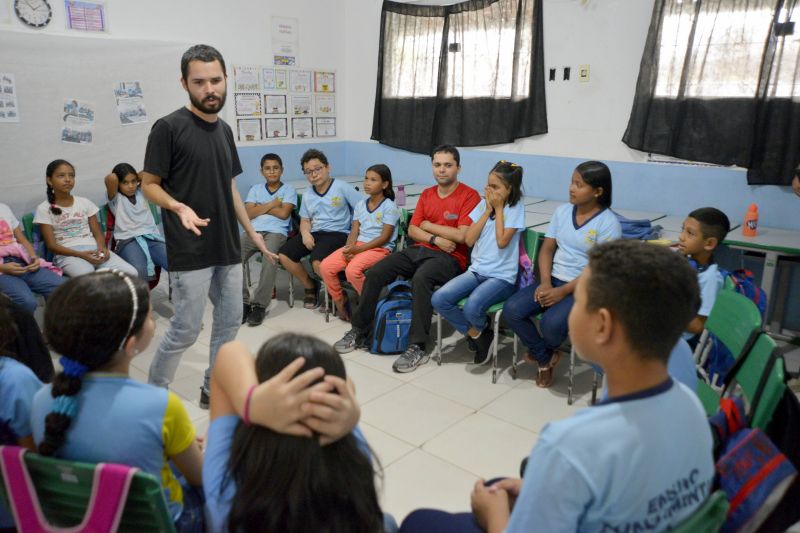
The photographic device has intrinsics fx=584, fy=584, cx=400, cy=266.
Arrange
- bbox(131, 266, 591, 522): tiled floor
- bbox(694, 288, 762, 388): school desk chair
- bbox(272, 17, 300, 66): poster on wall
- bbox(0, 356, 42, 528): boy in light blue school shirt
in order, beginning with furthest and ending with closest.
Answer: bbox(272, 17, 300, 66): poster on wall → bbox(131, 266, 591, 522): tiled floor → bbox(694, 288, 762, 388): school desk chair → bbox(0, 356, 42, 528): boy in light blue school shirt

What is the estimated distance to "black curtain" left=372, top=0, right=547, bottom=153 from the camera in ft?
14.6

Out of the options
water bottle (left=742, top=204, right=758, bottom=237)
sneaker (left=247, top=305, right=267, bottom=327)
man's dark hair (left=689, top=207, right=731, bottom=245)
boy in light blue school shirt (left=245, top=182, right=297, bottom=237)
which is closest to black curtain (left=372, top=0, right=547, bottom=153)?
boy in light blue school shirt (left=245, top=182, right=297, bottom=237)

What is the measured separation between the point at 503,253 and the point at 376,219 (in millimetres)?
1034

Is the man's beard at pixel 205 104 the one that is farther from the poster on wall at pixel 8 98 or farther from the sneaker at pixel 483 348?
the poster on wall at pixel 8 98

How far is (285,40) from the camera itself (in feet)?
17.3

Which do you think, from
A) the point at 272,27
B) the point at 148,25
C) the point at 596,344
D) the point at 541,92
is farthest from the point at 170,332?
the point at 272,27

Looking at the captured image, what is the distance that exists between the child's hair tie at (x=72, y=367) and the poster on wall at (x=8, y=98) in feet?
11.2

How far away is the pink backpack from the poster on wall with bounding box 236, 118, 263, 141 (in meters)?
4.34

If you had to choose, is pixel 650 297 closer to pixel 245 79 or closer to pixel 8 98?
pixel 8 98

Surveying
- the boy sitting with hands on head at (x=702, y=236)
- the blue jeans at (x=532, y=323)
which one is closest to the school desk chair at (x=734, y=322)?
the boy sitting with hands on head at (x=702, y=236)

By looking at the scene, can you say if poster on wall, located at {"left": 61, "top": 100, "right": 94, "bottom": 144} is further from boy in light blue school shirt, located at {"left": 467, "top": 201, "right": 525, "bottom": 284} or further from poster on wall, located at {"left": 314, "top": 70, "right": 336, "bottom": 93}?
boy in light blue school shirt, located at {"left": 467, "top": 201, "right": 525, "bottom": 284}

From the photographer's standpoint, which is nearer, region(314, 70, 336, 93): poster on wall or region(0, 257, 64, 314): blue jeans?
region(0, 257, 64, 314): blue jeans

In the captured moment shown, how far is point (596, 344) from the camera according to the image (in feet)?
3.24

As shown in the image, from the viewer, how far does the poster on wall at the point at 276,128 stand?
17.3ft
